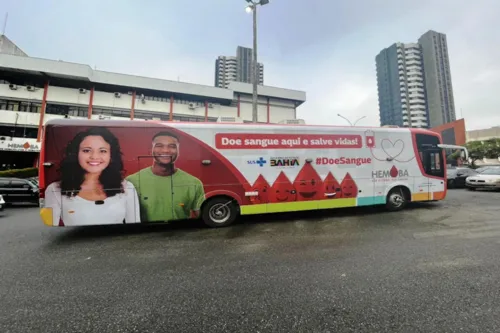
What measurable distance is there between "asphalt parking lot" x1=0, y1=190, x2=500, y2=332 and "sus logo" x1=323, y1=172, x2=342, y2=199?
4.30 ft

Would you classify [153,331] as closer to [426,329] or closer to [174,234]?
[426,329]

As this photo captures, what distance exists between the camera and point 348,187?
771cm

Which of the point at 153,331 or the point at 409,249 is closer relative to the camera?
the point at 153,331

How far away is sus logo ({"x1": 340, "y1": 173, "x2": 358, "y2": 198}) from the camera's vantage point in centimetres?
766

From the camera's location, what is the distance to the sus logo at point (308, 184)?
7277mm

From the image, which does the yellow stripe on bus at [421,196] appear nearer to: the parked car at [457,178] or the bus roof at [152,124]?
the bus roof at [152,124]

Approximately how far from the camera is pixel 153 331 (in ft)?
7.68

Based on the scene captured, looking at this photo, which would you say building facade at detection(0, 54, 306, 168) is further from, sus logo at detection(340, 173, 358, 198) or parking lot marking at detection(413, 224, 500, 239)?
parking lot marking at detection(413, 224, 500, 239)

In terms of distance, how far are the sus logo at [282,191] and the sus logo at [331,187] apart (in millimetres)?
1083

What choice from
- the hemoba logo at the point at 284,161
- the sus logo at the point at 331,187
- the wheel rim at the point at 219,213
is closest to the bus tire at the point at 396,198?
the sus logo at the point at 331,187

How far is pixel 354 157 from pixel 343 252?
13.6ft

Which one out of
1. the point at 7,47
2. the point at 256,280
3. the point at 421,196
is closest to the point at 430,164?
the point at 421,196

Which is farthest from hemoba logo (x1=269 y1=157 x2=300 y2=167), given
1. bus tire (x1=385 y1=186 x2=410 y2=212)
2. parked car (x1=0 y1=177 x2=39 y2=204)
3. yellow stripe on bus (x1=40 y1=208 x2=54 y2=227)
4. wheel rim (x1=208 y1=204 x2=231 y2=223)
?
parked car (x1=0 y1=177 x2=39 y2=204)

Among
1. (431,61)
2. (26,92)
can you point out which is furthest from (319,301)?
(431,61)
